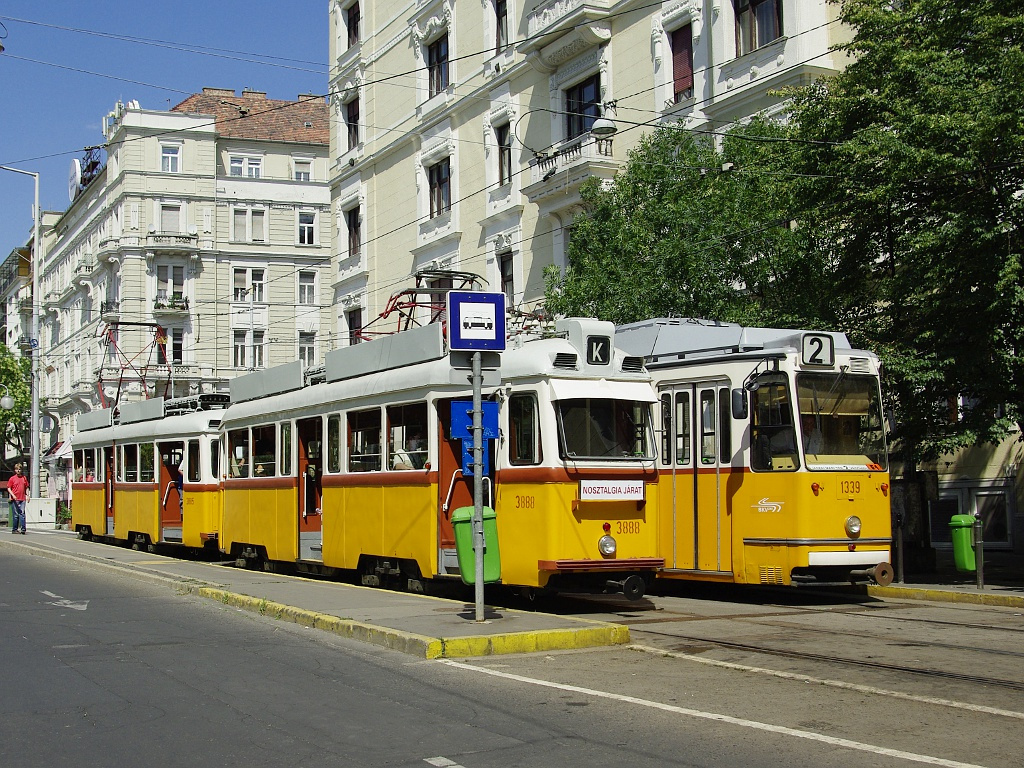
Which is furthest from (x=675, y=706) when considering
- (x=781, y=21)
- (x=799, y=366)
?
(x=781, y=21)

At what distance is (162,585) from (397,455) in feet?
13.8

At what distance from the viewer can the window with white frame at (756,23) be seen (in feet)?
84.1

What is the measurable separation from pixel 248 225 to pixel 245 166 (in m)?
3.63

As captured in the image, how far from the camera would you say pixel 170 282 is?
222ft

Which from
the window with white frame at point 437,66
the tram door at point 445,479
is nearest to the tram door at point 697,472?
the tram door at point 445,479

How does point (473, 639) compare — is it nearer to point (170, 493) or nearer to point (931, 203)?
point (931, 203)

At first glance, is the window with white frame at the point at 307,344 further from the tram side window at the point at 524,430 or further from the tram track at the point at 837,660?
the tram track at the point at 837,660

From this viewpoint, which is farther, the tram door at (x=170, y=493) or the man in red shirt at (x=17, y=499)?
the man in red shirt at (x=17, y=499)

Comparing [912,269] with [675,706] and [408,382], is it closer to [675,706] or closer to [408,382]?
[408,382]

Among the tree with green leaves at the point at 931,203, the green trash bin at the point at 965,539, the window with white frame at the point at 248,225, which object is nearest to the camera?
the tree with green leaves at the point at 931,203

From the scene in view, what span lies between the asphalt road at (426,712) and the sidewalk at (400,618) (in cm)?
22

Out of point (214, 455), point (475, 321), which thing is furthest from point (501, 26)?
point (475, 321)

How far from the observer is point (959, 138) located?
16.2 meters

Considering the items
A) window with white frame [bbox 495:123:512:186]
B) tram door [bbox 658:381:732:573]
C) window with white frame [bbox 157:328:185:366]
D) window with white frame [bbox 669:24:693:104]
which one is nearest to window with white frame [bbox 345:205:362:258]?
window with white frame [bbox 495:123:512:186]
